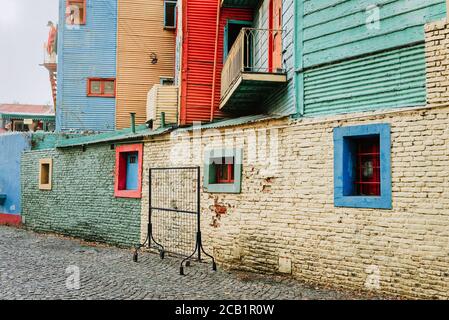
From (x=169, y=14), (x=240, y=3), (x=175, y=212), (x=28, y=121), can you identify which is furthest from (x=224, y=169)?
(x=28, y=121)

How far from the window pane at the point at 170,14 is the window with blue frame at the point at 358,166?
47.8ft

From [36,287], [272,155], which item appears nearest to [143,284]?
[36,287]

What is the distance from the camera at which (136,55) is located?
2048cm

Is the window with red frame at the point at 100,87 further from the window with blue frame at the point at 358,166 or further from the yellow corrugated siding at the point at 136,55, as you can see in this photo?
the window with blue frame at the point at 358,166

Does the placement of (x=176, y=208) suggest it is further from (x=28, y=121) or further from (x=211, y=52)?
(x=28, y=121)

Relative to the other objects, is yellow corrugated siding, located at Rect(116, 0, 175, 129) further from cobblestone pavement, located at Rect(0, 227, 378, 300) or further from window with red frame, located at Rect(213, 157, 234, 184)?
window with red frame, located at Rect(213, 157, 234, 184)

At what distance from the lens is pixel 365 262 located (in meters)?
7.70

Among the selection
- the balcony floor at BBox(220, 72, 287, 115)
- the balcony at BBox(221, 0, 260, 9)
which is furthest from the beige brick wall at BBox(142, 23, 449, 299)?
the balcony at BBox(221, 0, 260, 9)

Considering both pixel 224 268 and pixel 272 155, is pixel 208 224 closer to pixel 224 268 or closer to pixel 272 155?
pixel 224 268

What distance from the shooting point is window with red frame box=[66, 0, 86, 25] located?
2038cm

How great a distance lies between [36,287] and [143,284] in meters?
1.92

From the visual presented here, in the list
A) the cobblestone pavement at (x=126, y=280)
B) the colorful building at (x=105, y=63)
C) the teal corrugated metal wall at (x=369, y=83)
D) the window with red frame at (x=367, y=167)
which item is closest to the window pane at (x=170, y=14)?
the colorful building at (x=105, y=63)

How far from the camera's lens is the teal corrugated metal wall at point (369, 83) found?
7.32 m

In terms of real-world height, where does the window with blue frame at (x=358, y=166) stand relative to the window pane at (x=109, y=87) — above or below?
below
